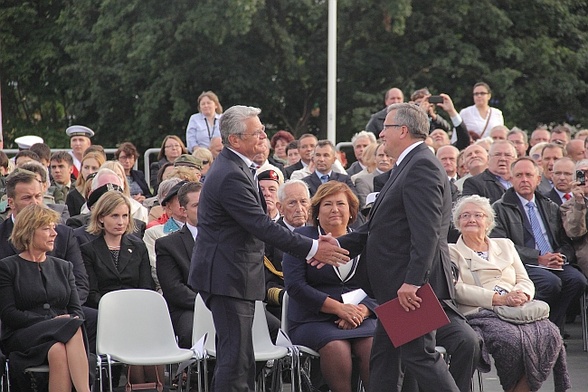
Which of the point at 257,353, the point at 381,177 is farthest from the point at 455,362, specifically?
the point at 381,177

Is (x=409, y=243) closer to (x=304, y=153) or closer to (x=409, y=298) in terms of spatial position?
(x=409, y=298)

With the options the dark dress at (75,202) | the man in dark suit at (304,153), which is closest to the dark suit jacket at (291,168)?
the man in dark suit at (304,153)

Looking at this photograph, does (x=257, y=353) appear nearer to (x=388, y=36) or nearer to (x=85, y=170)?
(x=85, y=170)

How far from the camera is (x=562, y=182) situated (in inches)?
450

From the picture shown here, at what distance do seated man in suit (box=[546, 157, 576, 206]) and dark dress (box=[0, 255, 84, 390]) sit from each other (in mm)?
5457

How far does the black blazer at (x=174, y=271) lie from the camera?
28.0 feet

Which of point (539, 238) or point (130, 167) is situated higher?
point (130, 167)

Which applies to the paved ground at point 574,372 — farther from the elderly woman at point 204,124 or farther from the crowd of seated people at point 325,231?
the elderly woman at point 204,124

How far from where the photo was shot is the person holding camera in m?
10.4

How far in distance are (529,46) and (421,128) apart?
1566 cm

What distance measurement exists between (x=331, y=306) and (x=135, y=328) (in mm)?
1404

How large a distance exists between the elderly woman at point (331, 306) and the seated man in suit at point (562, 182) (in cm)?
382

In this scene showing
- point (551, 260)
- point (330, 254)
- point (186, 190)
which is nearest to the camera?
point (330, 254)

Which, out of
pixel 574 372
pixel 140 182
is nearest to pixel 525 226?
pixel 574 372
